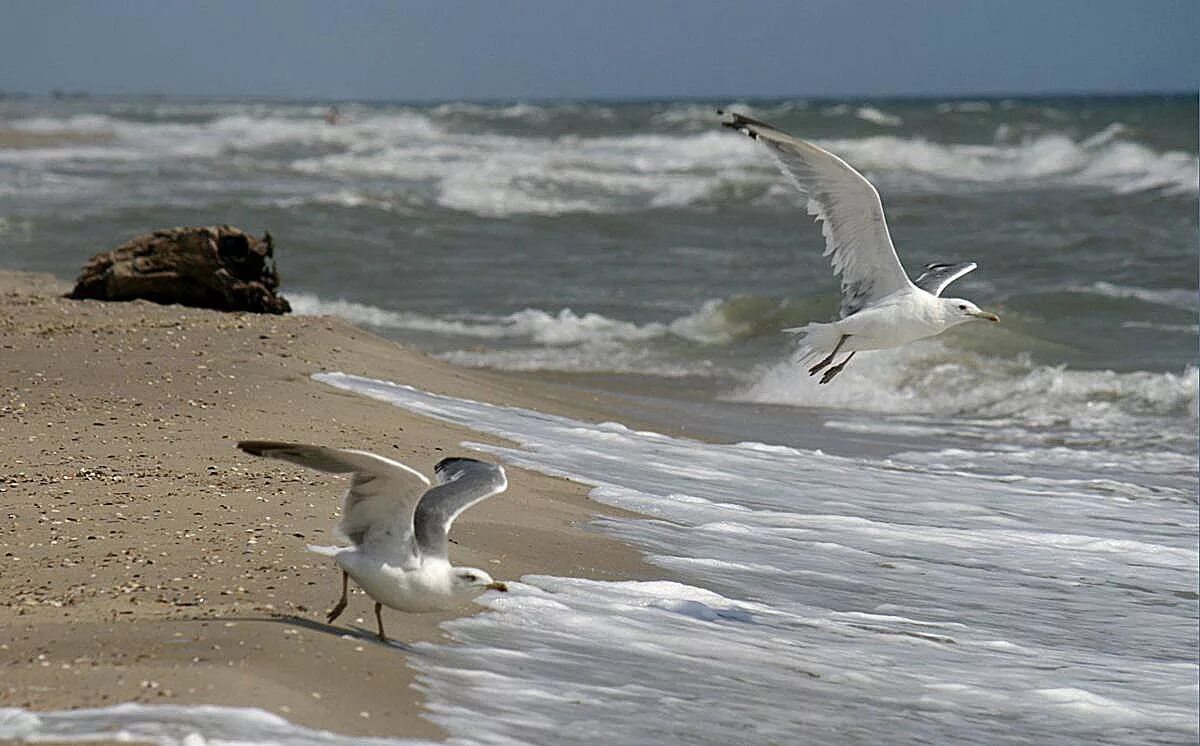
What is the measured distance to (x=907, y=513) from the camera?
27.6 feet

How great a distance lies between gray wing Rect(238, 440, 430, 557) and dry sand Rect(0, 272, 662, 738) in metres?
0.31

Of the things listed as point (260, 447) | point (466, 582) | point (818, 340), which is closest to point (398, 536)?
point (466, 582)

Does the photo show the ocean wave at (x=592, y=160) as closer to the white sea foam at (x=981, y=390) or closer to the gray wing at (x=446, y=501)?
the white sea foam at (x=981, y=390)

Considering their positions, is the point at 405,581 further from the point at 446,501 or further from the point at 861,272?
the point at 861,272

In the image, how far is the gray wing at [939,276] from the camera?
29.0ft

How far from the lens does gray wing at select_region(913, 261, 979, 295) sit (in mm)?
8844

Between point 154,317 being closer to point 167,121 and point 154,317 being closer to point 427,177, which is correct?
point 427,177

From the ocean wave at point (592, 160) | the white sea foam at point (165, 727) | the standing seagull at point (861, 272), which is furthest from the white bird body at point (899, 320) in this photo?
the ocean wave at point (592, 160)

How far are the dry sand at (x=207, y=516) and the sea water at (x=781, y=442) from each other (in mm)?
217

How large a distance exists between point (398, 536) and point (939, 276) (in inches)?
198

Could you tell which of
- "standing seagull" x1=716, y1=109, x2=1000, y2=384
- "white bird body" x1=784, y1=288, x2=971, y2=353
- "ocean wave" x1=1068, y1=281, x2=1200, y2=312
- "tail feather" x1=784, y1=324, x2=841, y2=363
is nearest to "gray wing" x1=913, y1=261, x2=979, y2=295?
"standing seagull" x1=716, y1=109, x2=1000, y2=384

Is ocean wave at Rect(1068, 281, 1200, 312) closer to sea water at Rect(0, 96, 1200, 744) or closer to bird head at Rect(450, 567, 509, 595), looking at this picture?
sea water at Rect(0, 96, 1200, 744)

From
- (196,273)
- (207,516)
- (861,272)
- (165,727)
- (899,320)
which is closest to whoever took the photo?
(165,727)

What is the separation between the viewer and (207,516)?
6.18 meters
